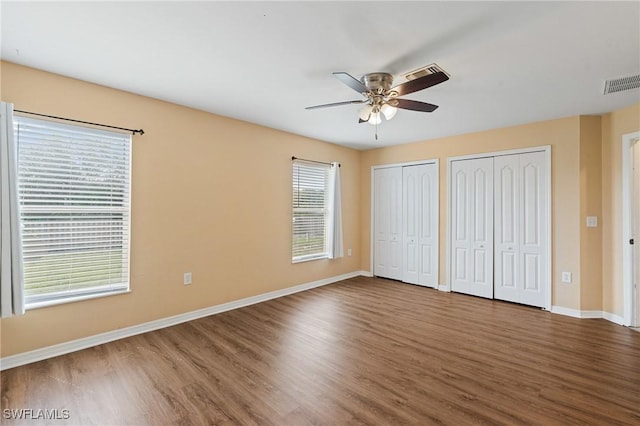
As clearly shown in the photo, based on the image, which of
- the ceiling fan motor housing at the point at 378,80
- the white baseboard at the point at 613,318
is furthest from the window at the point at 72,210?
the white baseboard at the point at 613,318

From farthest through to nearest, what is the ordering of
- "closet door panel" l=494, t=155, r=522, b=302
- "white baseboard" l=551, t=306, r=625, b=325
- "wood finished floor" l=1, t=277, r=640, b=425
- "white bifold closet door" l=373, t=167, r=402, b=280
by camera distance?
1. "white bifold closet door" l=373, t=167, r=402, b=280
2. "closet door panel" l=494, t=155, r=522, b=302
3. "white baseboard" l=551, t=306, r=625, b=325
4. "wood finished floor" l=1, t=277, r=640, b=425

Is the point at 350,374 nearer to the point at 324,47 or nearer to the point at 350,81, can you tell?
the point at 350,81

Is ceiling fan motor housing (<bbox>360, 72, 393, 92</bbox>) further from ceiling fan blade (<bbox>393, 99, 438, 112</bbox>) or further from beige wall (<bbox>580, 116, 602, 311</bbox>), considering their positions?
beige wall (<bbox>580, 116, 602, 311</bbox>)

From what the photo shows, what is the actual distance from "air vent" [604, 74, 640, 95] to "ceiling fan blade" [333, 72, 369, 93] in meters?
2.35

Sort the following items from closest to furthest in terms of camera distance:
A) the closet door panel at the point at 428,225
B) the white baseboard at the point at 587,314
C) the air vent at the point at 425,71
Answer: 1. the air vent at the point at 425,71
2. the white baseboard at the point at 587,314
3. the closet door panel at the point at 428,225

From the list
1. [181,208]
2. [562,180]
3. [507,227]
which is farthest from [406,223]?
[181,208]

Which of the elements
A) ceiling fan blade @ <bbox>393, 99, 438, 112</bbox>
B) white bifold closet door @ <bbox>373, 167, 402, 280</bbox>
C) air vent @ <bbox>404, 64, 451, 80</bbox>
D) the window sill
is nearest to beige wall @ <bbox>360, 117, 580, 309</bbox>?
white bifold closet door @ <bbox>373, 167, 402, 280</bbox>

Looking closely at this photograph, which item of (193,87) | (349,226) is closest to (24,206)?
(193,87)

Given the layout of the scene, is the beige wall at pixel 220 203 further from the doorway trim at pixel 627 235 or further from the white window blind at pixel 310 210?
the white window blind at pixel 310 210

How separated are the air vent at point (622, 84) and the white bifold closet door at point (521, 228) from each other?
3.84 feet

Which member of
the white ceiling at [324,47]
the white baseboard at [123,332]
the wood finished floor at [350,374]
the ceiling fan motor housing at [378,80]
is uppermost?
the white ceiling at [324,47]

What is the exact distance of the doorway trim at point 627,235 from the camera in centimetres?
327

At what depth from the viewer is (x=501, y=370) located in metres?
2.37

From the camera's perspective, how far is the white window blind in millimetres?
4730
